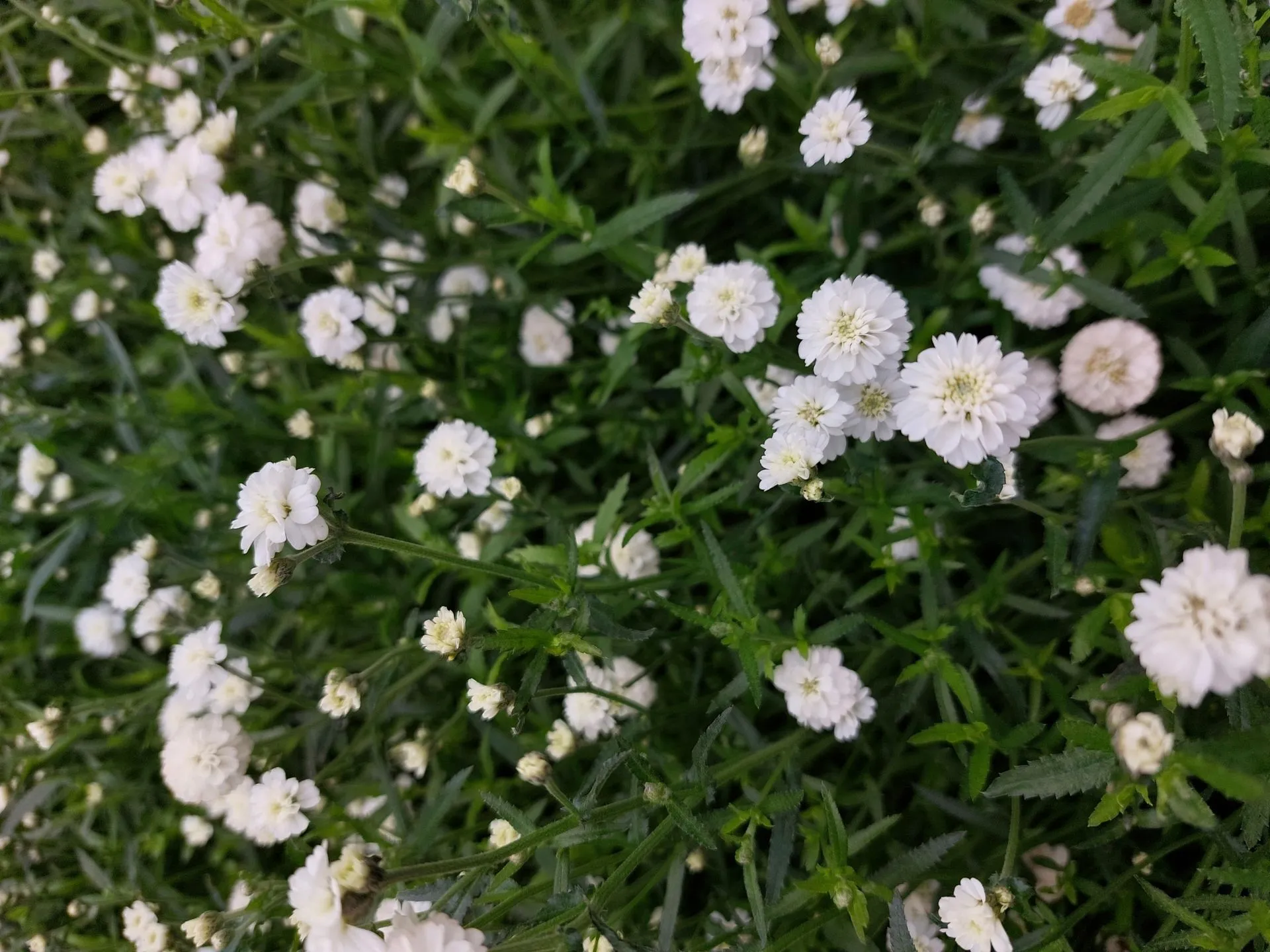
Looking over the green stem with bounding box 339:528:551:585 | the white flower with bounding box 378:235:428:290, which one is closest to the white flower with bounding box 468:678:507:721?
the green stem with bounding box 339:528:551:585

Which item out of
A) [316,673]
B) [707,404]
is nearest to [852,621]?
[707,404]

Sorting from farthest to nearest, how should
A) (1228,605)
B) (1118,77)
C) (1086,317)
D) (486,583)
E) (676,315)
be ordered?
(486,583) < (1086,317) < (676,315) < (1118,77) < (1228,605)

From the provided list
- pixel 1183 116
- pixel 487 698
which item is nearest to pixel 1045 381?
pixel 1183 116

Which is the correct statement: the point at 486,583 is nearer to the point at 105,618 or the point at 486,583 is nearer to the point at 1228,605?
the point at 105,618

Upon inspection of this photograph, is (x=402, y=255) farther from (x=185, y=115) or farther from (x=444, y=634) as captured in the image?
(x=444, y=634)

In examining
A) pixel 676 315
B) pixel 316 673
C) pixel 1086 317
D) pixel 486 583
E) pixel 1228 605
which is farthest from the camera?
pixel 316 673

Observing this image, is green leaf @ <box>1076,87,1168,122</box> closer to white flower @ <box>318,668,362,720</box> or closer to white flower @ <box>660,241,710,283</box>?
white flower @ <box>660,241,710,283</box>
